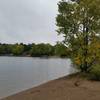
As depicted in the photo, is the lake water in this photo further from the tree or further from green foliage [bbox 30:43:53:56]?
green foliage [bbox 30:43:53:56]

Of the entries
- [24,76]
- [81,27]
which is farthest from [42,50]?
[81,27]

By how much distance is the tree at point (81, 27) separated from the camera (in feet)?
102

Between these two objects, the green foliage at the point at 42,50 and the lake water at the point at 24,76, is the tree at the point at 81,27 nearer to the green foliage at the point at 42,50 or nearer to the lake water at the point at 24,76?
the lake water at the point at 24,76

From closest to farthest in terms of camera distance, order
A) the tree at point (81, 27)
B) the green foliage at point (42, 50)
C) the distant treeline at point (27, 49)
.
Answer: the tree at point (81, 27)
the green foliage at point (42, 50)
the distant treeline at point (27, 49)

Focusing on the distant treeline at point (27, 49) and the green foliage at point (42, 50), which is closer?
the green foliage at point (42, 50)

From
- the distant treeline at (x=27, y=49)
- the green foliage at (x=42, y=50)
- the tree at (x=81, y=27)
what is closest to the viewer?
the tree at (x=81, y=27)

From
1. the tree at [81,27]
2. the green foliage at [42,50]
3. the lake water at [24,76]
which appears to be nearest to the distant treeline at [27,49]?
the green foliage at [42,50]

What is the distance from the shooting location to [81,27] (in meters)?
31.9

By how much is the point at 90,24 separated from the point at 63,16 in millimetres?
2774

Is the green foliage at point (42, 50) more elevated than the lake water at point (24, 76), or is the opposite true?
the green foliage at point (42, 50)

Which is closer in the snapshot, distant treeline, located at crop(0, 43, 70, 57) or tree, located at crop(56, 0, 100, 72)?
tree, located at crop(56, 0, 100, 72)

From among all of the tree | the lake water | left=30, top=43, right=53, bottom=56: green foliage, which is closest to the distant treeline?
left=30, top=43, right=53, bottom=56: green foliage

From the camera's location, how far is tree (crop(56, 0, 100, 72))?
102 ft

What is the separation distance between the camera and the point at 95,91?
66.5ft
